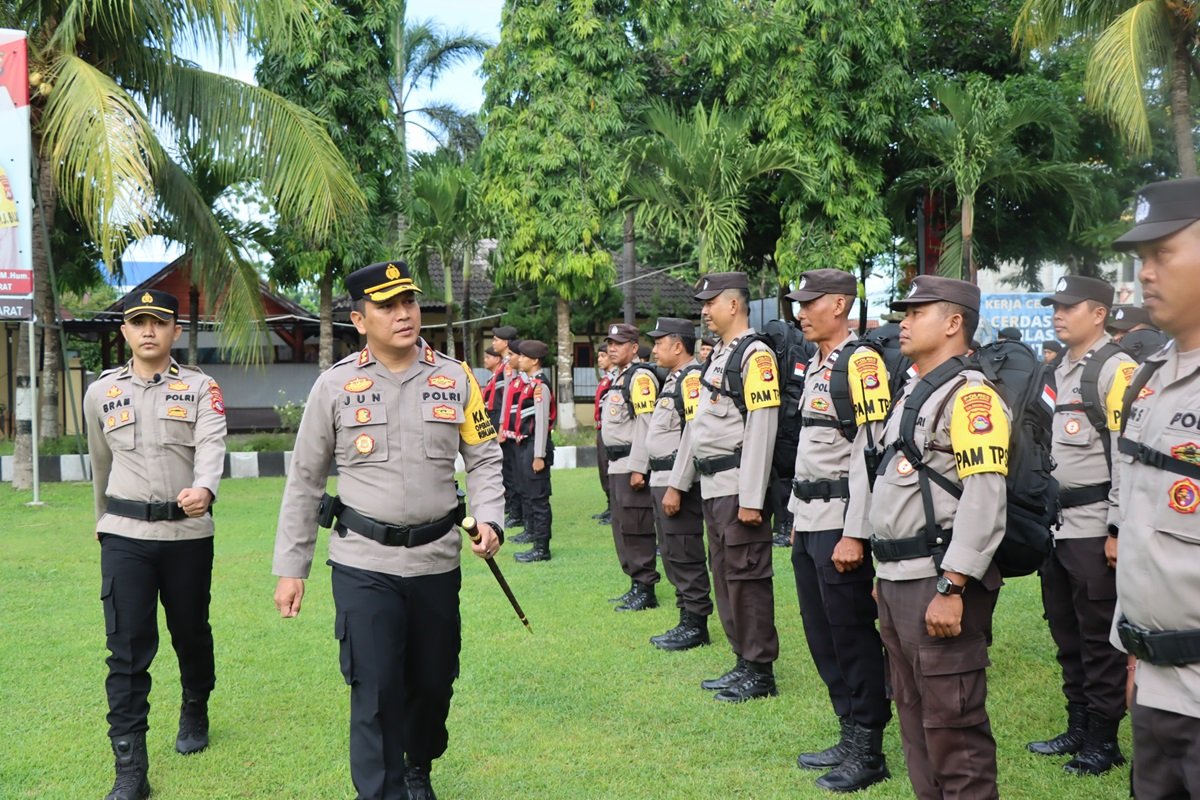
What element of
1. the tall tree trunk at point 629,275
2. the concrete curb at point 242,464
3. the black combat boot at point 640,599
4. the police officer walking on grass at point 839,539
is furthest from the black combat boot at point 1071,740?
the tall tree trunk at point 629,275

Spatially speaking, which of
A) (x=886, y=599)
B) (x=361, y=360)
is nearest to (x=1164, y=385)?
(x=886, y=599)

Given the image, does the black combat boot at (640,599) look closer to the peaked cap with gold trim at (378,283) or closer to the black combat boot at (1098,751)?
the black combat boot at (1098,751)

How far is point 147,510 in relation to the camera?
443cm

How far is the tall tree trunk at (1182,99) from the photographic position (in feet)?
37.5

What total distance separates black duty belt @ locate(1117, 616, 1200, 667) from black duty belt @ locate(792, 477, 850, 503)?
6.54 ft

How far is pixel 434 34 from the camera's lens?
101 ft

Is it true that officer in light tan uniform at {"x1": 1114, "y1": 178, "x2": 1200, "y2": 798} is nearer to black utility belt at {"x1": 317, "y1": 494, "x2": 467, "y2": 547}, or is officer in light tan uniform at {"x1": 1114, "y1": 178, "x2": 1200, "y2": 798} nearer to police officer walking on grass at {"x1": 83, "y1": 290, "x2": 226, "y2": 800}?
black utility belt at {"x1": 317, "y1": 494, "x2": 467, "y2": 547}

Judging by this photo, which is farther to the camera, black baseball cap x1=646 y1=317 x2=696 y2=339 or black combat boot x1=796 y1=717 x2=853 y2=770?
black baseball cap x1=646 y1=317 x2=696 y2=339

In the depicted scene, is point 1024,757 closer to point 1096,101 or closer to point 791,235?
point 1096,101

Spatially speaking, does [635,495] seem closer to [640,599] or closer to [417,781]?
[640,599]

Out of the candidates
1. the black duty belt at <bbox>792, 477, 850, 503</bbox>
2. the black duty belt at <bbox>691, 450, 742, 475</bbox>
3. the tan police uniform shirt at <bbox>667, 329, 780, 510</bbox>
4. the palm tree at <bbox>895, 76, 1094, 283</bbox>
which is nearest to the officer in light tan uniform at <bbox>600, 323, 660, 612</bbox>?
the tan police uniform shirt at <bbox>667, 329, 780, 510</bbox>

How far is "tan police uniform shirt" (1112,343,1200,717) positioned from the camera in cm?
236

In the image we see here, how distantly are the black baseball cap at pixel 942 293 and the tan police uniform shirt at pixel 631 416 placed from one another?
3.95 meters

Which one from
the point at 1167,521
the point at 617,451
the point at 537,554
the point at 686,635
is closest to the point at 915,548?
the point at 1167,521
